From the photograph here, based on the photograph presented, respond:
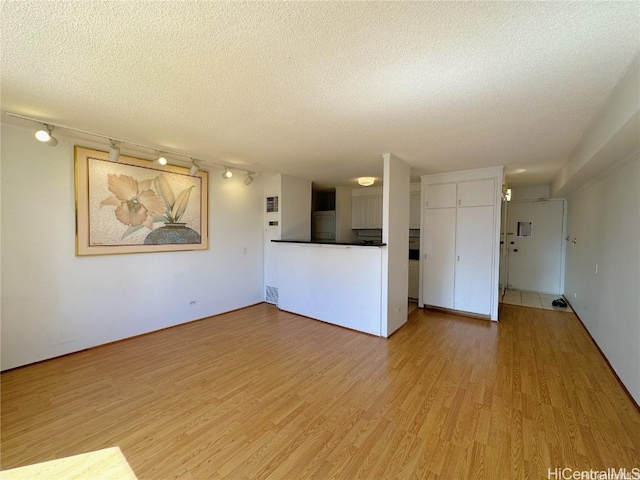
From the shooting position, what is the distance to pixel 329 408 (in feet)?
7.08

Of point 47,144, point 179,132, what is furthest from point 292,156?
point 47,144

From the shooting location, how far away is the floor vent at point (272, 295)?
16.8 feet

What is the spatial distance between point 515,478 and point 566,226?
592cm

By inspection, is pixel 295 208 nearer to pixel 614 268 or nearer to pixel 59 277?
pixel 59 277

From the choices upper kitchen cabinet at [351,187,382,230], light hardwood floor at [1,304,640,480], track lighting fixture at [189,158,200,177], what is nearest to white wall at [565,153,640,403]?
light hardwood floor at [1,304,640,480]

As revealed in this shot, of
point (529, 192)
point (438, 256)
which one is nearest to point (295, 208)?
point (438, 256)

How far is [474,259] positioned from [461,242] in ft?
1.13

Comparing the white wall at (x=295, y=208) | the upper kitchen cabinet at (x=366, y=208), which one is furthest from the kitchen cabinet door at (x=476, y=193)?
the white wall at (x=295, y=208)

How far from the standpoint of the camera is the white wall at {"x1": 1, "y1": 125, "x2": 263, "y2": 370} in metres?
2.67

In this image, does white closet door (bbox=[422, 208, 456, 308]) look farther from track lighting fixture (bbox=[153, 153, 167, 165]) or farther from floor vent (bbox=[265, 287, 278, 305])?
track lighting fixture (bbox=[153, 153, 167, 165])

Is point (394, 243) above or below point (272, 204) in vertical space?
below

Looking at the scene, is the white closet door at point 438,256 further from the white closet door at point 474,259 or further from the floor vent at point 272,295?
the floor vent at point 272,295

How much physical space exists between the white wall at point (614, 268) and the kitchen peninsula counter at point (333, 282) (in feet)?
7.50

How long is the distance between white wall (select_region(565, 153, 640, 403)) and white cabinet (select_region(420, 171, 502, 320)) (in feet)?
3.60
